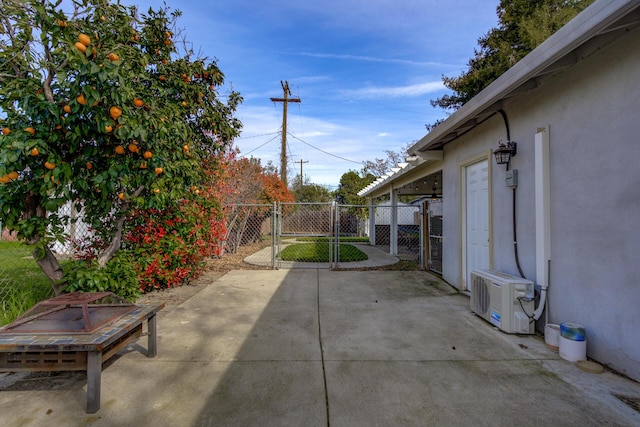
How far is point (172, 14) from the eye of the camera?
487 cm

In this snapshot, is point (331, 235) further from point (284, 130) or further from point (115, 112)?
point (284, 130)

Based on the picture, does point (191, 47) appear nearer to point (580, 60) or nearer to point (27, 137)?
point (27, 137)

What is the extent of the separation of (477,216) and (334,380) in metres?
3.99

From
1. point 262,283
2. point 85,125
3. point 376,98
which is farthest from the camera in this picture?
point 376,98

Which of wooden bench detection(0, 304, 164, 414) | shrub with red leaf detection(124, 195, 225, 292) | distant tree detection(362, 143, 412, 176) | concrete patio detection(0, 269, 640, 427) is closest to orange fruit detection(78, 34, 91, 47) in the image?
wooden bench detection(0, 304, 164, 414)

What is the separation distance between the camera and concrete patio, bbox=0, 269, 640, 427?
7.40ft

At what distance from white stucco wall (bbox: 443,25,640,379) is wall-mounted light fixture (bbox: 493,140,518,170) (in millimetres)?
133

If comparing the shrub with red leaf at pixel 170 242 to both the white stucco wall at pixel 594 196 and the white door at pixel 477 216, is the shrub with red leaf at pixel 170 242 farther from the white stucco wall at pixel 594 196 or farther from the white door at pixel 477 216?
the white stucco wall at pixel 594 196

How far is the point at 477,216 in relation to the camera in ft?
17.9

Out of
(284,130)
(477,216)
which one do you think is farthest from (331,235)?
(284,130)

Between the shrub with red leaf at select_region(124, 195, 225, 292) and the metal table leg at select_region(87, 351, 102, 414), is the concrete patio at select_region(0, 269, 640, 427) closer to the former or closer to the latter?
the metal table leg at select_region(87, 351, 102, 414)

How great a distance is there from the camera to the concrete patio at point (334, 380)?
2.26m

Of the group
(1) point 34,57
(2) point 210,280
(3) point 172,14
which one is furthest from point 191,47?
(2) point 210,280

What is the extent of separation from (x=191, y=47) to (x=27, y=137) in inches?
121
